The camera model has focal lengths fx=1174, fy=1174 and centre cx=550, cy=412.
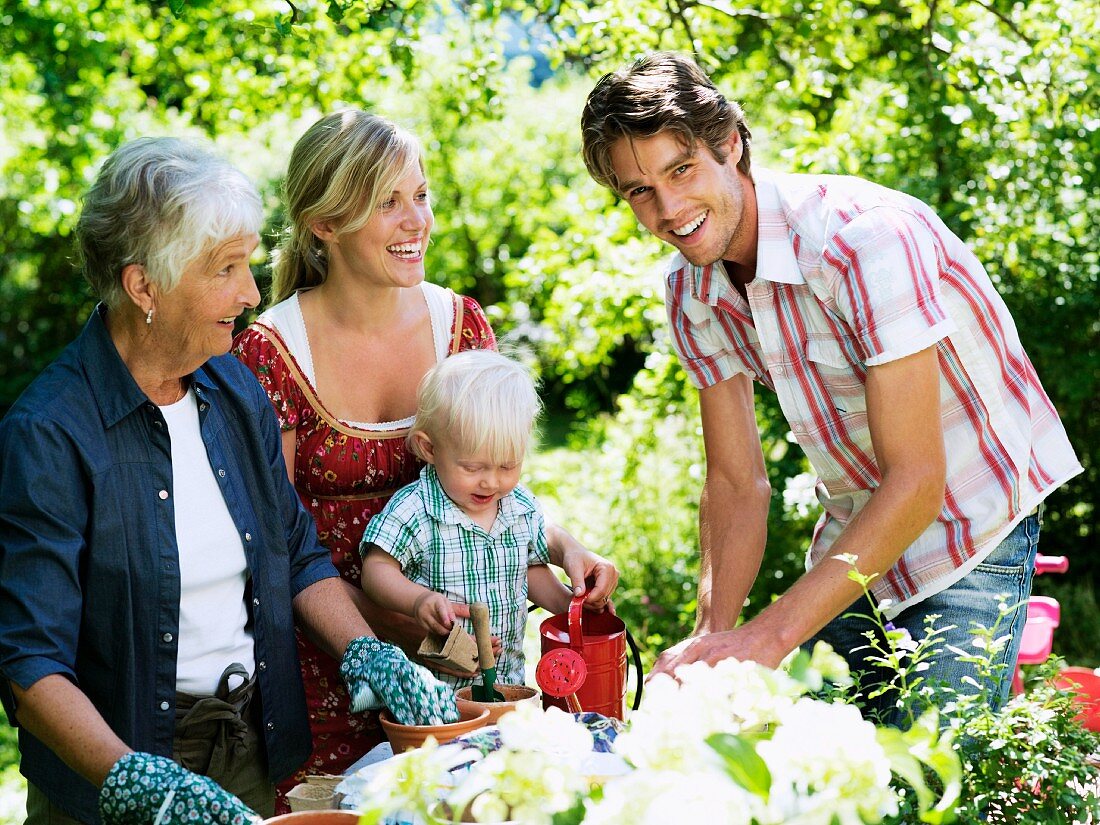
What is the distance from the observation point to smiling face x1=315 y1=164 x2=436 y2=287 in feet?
8.06

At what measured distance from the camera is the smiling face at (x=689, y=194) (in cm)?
226

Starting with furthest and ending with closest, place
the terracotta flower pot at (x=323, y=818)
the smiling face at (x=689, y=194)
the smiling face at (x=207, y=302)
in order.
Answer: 1. the smiling face at (x=689, y=194)
2. the smiling face at (x=207, y=302)
3. the terracotta flower pot at (x=323, y=818)

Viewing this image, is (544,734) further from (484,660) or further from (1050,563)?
(1050,563)

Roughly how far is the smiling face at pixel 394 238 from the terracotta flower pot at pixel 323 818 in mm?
1269

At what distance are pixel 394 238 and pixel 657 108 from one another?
2.03 feet

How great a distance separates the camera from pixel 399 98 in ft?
27.3

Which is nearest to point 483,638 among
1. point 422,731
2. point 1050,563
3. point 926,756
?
point 422,731

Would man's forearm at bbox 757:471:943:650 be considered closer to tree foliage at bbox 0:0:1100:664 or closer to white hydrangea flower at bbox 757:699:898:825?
white hydrangea flower at bbox 757:699:898:825

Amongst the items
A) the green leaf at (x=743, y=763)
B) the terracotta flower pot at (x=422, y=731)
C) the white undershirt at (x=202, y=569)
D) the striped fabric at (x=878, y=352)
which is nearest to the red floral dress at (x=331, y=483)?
the white undershirt at (x=202, y=569)

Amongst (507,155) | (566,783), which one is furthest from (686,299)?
(507,155)

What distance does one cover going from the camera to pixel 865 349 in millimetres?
2084

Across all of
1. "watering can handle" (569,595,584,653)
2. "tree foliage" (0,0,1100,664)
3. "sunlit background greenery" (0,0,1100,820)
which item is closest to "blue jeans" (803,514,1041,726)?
"watering can handle" (569,595,584,653)

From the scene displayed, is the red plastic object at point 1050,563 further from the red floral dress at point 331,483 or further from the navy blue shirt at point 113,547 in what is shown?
the navy blue shirt at point 113,547

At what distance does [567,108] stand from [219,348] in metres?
8.36
